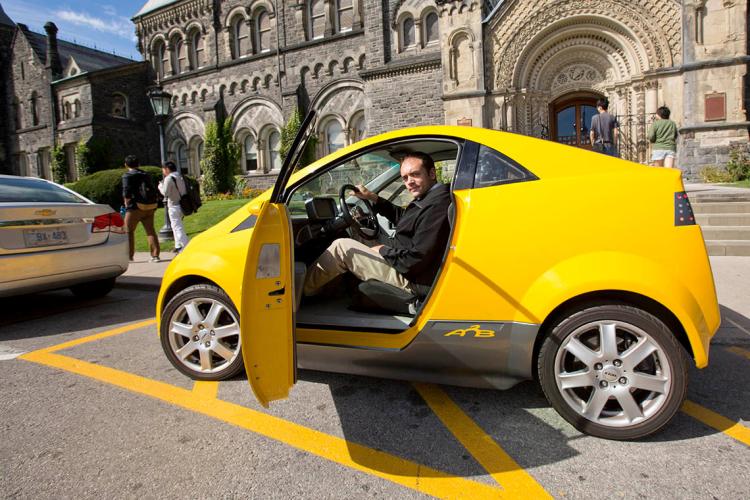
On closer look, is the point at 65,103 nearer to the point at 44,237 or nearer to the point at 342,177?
the point at 44,237

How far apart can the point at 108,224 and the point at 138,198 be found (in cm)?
313

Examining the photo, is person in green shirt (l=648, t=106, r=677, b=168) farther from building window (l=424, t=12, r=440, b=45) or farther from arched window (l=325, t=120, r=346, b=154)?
arched window (l=325, t=120, r=346, b=154)

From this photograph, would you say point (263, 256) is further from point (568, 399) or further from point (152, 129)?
point (152, 129)

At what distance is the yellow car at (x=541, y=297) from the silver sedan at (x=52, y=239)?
3527 mm

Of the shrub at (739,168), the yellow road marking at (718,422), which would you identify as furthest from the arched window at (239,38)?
the yellow road marking at (718,422)

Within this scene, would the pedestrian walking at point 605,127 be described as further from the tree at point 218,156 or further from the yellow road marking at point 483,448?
the tree at point 218,156

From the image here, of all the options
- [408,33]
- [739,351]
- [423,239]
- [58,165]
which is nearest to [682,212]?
[423,239]

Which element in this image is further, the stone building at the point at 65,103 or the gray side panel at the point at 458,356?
the stone building at the point at 65,103

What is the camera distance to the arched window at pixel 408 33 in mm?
17547

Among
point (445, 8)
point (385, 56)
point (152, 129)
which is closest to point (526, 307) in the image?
point (445, 8)

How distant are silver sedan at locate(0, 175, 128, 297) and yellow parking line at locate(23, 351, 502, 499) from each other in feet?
5.79

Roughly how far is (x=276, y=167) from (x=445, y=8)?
11571 mm

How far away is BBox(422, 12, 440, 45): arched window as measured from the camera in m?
17.2

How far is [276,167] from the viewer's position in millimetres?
22812
